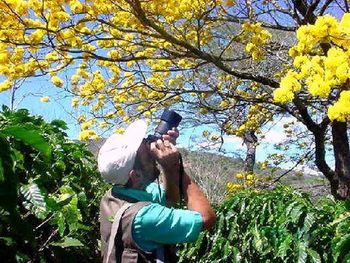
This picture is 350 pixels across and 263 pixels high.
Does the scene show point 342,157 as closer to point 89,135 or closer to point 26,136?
point 89,135

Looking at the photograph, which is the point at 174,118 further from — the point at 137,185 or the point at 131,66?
the point at 131,66

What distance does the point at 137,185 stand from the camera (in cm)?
251

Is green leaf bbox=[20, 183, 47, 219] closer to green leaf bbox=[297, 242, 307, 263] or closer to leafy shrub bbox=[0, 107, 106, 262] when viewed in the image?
leafy shrub bbox=[0, 107, 106, 262]

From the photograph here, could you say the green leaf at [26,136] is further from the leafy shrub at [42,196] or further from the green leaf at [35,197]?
the green leaf at [35,197]

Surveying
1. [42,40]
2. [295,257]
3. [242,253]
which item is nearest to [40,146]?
[295,257]

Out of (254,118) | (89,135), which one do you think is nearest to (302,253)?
(89,135)

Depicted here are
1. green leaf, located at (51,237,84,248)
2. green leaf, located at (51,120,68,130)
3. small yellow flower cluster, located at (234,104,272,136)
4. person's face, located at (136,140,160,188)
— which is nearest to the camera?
person's face, located at (136,140,160,188)

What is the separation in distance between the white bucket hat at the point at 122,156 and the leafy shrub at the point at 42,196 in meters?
0.19

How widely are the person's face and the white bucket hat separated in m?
0.04

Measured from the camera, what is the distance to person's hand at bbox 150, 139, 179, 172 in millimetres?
2393

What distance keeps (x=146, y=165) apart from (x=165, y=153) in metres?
0.17

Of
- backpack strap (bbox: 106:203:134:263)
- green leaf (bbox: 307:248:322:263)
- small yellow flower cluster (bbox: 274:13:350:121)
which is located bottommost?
green leaf (bbox: 307:248:322:263)

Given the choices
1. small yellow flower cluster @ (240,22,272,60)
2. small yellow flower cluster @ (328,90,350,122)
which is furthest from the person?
small yellow flower cluster @ (240,22,272,60)

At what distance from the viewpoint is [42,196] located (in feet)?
7.59
